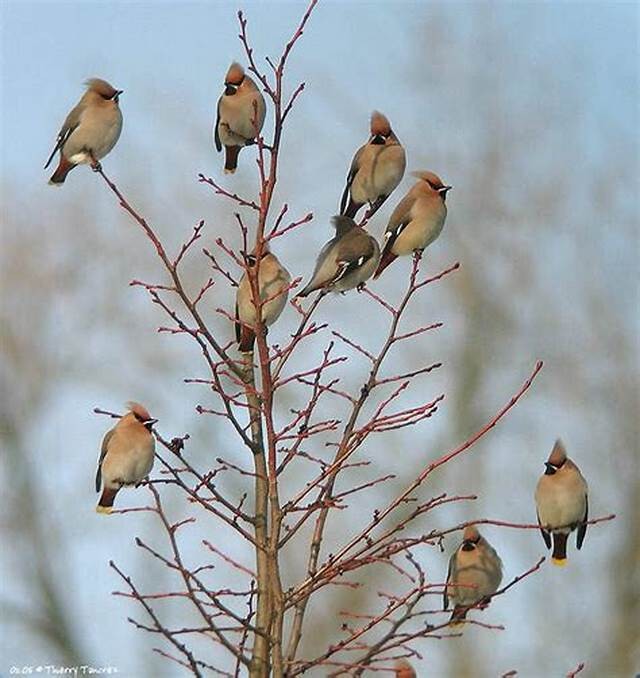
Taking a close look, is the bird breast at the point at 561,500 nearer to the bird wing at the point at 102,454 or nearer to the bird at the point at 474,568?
the bird at the point at 474,568

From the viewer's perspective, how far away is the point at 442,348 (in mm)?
17875

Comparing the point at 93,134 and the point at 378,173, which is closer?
the point at 378,173

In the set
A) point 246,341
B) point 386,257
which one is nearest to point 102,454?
point 246,341

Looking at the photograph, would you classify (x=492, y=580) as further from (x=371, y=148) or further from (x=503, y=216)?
(x=503, y=216)

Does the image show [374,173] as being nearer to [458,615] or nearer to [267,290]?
[267,290]

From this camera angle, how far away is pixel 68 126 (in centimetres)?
629

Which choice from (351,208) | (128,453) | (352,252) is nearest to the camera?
(128,453)

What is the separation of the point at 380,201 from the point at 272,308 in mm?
661

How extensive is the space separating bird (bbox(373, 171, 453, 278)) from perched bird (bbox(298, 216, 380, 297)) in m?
0.34

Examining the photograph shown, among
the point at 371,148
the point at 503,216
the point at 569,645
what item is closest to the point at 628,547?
the point at 569,645

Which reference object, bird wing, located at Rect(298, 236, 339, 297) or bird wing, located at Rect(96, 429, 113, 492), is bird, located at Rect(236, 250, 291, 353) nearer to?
bird wing, located at Rect(298, 236, 339, 297)

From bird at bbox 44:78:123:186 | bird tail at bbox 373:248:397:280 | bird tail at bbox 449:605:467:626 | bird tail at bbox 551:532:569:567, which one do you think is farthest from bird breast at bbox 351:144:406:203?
bird tail at bbox 449:605:467:626

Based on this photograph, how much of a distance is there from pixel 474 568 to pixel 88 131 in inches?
81.4

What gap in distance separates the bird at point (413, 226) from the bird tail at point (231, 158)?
1.80 feet
